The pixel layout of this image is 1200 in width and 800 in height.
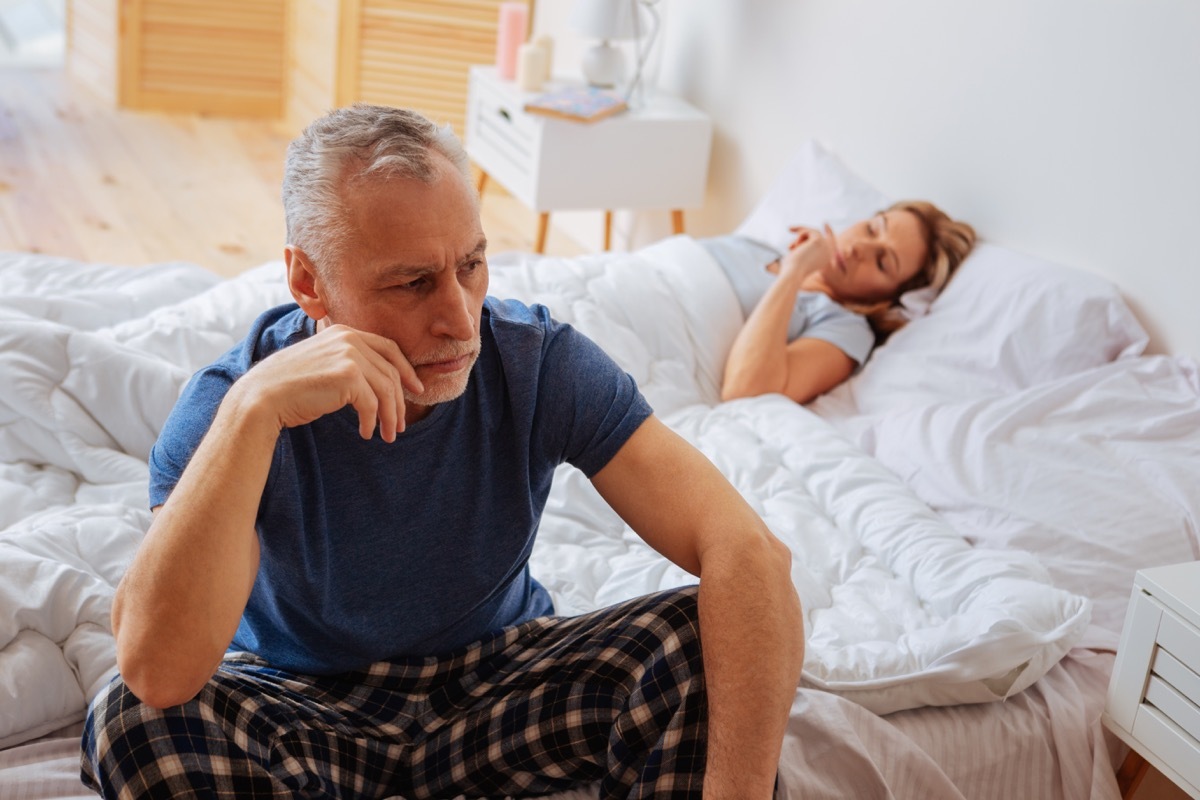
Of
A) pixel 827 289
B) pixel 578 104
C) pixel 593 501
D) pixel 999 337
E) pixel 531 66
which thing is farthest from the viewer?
pixel 531 66

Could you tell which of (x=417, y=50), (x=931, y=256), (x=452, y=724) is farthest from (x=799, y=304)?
(x=417, y=50)

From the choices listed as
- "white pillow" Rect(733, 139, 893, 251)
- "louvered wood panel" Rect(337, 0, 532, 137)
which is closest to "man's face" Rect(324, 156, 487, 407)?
"white pillow" Rect(733, 139, 893, 251)

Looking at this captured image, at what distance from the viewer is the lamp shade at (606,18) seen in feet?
10.5

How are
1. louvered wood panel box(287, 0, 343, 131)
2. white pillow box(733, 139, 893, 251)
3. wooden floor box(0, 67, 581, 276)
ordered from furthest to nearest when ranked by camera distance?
louvered wood panel box(287, 0, 343, 131) < wooden floor box(0, 67, 581, 276) < white pillow box(733, 139, 893, 251)

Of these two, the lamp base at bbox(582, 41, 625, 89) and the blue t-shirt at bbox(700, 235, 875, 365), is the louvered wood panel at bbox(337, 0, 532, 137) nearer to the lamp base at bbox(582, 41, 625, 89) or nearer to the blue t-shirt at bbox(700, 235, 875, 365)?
the lamp base at bbox(582, 41, 625, 89)

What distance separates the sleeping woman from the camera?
2221mm

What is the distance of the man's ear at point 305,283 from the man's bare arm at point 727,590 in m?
0.34

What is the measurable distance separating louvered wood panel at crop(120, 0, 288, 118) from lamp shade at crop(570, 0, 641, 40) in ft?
6.84

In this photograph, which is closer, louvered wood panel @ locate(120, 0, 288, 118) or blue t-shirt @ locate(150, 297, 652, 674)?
blue t-shirt @ locate(150, 297, 652, 674)

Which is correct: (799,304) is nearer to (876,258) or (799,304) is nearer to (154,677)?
(876,258)

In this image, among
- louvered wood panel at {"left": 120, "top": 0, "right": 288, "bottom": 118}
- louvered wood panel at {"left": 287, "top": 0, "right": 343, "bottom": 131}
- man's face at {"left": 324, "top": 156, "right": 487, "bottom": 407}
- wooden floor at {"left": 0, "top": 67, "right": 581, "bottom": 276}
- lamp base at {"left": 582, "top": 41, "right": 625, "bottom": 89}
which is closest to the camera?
man's face at {"left": 324, "top": 156, "right": 487, "bottom": 407}

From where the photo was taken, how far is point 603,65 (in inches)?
130

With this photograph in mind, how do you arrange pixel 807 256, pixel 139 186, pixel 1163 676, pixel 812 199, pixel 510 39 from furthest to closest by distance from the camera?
pixel 139 186 → pixel 510 39 → pixel 812 199 → pixel 807 256 → pixel 1163 676

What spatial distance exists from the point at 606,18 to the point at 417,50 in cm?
129
